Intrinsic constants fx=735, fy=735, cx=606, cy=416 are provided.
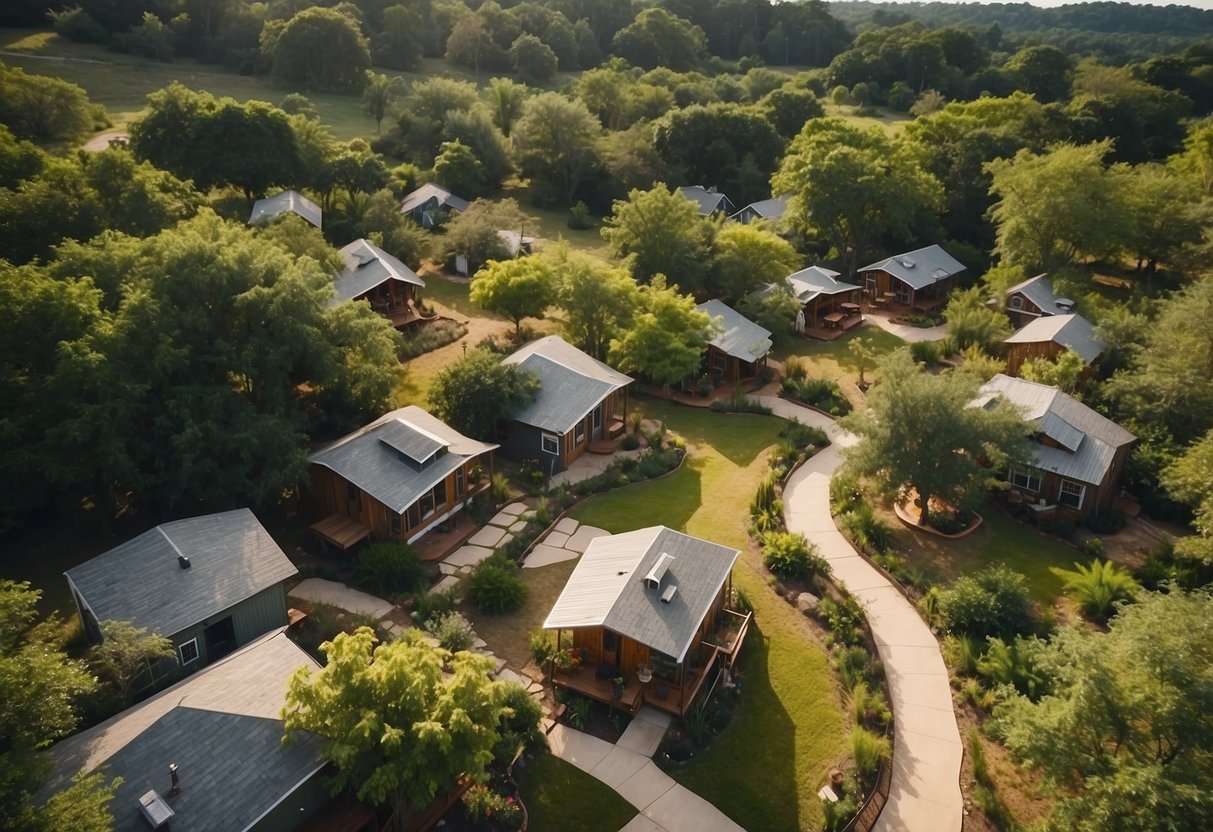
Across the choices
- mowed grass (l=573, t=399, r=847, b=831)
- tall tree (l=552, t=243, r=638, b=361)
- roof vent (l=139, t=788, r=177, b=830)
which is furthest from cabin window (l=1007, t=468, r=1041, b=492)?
roof vent (l=139, t=788, r=177, b=830)

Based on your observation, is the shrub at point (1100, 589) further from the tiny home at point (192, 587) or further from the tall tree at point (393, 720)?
the tiny home at point (192, 587)

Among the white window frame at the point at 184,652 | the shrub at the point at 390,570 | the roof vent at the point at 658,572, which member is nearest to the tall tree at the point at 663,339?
the roof vent at the point at 658,572

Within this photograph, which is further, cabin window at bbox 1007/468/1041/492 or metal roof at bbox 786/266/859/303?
metal roof at bbox 786/266/859/303

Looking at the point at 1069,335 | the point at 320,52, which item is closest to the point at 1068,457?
the point at 1069,335

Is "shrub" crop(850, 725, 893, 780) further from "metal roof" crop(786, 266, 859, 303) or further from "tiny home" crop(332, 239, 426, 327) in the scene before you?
"tiny home" crop(332, 239, 426, 327)

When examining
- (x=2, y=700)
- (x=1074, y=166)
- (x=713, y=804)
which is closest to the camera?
(x=2, y=700)

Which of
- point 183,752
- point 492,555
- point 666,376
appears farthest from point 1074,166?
point 183,752

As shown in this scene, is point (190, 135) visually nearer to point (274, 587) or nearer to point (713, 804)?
point (274, 587)
